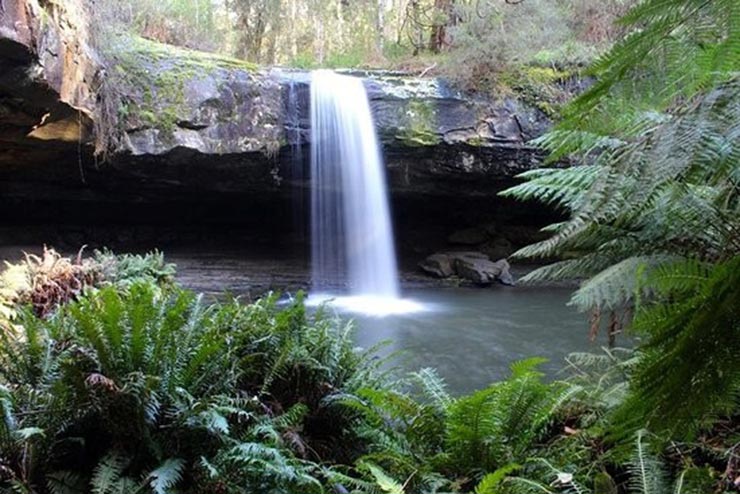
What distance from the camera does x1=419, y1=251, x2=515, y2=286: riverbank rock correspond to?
1085 centimetres

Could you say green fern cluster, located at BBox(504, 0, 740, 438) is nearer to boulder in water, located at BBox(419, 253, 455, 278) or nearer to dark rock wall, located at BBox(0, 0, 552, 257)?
dark rock wall, located at BBox(0, 0, 552, 257)

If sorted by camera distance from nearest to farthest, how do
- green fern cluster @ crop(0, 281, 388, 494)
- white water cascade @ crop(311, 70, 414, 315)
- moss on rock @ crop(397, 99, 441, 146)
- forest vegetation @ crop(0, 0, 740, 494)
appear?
forest vegetation @ crop(0, 0, 740, 494)
green fern cluster @ crop(0, 281, 388, 494)
moss on rock @ crop(397, 99, 441, 146)
white water cascade @ crop(311, 70, 414, 315)

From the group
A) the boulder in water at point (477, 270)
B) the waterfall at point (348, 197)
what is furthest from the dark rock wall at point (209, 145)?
the boulder in water at point (477, 270)

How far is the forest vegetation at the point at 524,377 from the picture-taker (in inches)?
28.0

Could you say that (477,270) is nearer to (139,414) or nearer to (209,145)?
(209,145)

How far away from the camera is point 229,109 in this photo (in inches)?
339

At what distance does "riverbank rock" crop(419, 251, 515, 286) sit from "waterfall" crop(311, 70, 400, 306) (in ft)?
2.87

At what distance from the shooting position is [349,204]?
11.0 m

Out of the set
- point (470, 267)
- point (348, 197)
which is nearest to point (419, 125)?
point (348, 197)

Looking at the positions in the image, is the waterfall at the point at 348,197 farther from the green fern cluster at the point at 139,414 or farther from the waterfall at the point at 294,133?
the green fern cluster at the point at 139,414

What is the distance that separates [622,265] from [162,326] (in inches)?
76.9

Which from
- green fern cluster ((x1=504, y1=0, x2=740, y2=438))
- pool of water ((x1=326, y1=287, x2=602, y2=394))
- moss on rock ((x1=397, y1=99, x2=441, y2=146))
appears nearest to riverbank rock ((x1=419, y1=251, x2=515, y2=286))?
pool of water ((x1=326, y1=287, x2=602, y2=394))

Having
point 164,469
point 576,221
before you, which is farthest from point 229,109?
point 576,221

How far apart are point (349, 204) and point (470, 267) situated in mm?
2833
